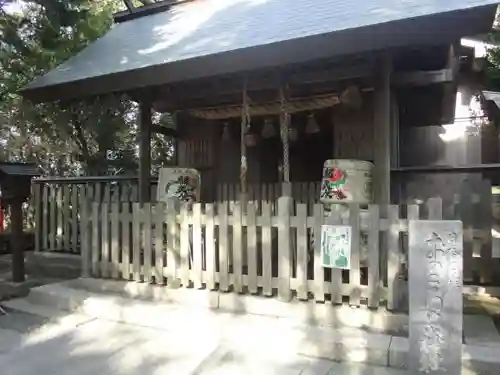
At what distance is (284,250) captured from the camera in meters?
4.47

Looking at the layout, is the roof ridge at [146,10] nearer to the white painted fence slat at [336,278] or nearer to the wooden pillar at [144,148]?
the wooden pillar at [144,148]

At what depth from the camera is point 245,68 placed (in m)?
4.55

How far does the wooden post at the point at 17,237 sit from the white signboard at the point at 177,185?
2.19m

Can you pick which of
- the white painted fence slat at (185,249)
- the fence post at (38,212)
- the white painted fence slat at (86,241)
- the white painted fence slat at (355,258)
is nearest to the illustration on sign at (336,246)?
the white painted fence slat at (355,258)

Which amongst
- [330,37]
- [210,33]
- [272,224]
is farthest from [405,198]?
[210,33]

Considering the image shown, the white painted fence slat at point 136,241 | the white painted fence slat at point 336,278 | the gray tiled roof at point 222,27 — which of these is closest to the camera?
the gray tiled roof at point 222,27

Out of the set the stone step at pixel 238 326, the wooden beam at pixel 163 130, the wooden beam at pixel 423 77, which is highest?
the wooden beam at pixel 423 77

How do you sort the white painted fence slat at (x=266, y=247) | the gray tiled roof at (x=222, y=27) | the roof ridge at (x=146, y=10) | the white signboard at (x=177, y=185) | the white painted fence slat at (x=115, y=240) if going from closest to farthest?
the gray tiled roof at (x=222, y=27) < the white painted fence slat at (x=266, y=247) < the white painted fence slat at (x=115, y=240) < the white signboard at (x=177, y=185) < the roof ridge at (x=146, y=10)

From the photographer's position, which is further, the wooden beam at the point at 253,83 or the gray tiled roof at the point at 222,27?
the wooden beam at the point at 253,83

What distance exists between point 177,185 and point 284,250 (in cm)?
237

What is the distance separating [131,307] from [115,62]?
3.17 metres

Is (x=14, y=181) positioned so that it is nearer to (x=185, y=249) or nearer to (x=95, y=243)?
(x=95, y=243)

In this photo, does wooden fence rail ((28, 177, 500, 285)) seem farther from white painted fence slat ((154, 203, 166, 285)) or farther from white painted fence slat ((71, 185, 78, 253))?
white painted fence slat ((154, 203, 166, 285))

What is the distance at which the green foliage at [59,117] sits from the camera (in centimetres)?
668
